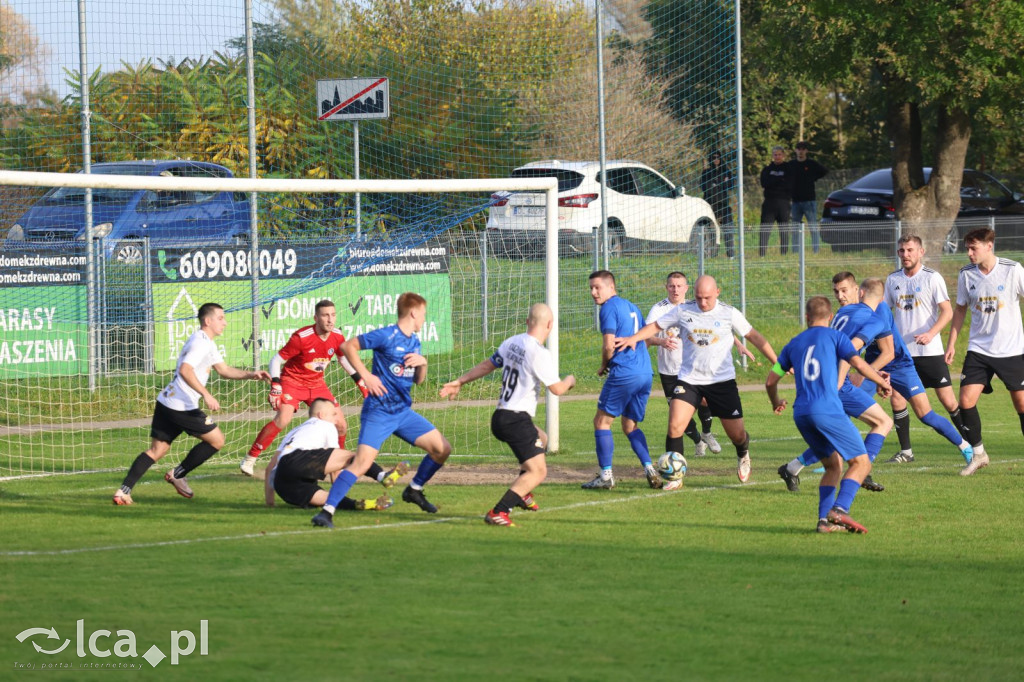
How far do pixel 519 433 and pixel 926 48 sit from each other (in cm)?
1708

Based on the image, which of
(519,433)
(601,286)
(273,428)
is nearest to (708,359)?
(601,286)

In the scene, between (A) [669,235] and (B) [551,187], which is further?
(A) [669,235]

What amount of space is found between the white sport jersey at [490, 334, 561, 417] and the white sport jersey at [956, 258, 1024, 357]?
5005 millimetres

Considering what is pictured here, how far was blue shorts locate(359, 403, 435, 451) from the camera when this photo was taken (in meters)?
9.12

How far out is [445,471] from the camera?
1197cm

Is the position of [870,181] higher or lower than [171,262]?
higher

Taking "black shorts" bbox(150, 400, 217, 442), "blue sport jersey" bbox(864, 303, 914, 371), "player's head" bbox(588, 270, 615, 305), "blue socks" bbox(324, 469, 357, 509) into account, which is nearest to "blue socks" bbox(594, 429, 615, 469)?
"player's head" bbox(588, 270, 615, 305)

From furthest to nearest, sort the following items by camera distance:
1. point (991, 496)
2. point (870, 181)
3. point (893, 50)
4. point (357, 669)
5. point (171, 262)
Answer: point (870, 181), point (893, 50), point (171, 262), point (991, 496), point (357, 669)

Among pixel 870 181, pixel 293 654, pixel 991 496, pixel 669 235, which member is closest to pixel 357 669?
pixel 293 654

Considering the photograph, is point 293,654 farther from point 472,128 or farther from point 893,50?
point 893,50

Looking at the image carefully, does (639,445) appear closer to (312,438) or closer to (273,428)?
(312,438)

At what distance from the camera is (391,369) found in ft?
30.3

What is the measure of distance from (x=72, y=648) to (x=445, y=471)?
6.37 m

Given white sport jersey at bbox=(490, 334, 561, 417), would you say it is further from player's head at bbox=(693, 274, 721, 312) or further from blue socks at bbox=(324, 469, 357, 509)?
player's head at bbox=(693, 274, 721, 312)
